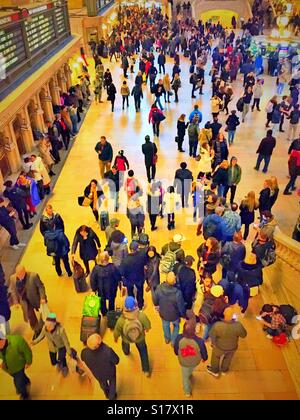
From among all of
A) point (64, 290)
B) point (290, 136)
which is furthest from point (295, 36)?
point (64, 290)

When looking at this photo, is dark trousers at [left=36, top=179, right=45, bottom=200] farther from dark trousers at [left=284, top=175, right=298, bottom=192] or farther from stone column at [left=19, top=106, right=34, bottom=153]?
dark trousers at [left=284, top=175, right=298, bottom=192]

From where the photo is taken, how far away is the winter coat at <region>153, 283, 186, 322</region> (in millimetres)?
4867

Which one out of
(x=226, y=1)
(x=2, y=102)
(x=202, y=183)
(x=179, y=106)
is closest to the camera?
(x=202, y=183)

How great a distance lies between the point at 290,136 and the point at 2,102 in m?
8.97

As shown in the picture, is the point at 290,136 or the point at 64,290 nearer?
the point at 64,290

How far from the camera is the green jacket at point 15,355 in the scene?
168 inches

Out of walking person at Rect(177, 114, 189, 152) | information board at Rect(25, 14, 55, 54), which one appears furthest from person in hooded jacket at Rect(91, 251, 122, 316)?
information board at Rect(25, 14, 55, 54)

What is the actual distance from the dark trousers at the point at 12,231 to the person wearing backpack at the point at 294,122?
878 cm

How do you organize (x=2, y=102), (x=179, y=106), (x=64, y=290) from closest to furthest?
(x=64, y=290) → (x=2, y=102) → (x=179, y=106)

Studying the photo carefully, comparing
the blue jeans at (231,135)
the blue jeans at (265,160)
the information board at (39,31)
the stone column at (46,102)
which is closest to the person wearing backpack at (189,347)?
the blue jeans at (265,160)

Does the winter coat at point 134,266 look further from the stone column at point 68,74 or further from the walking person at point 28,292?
the stone column at point 68,74

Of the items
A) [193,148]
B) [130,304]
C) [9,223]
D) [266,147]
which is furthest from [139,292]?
[193,148]

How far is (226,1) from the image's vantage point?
114 feet

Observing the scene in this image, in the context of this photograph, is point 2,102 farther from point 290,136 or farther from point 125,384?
point 290,136
